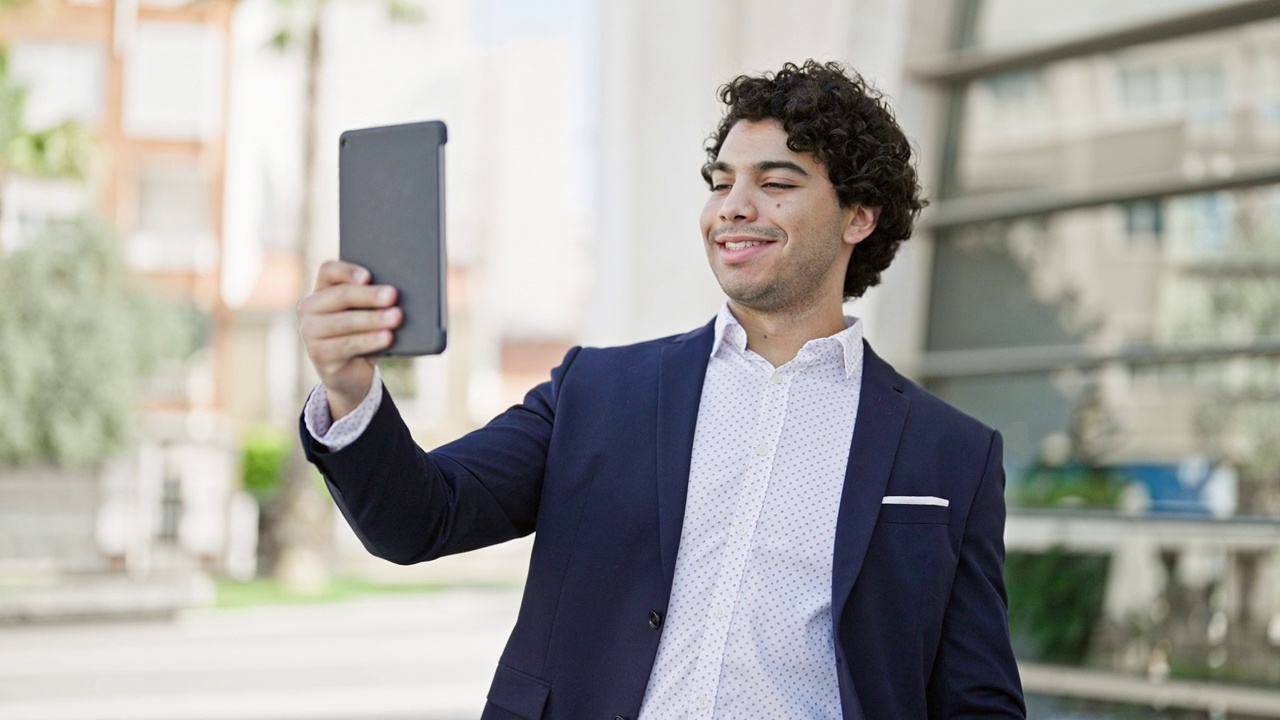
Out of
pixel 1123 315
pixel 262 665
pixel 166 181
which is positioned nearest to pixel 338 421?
pixel 1123 315

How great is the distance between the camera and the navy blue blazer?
2.37 m

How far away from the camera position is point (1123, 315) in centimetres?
623

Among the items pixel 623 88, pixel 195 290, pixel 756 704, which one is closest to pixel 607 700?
pixel 756 704

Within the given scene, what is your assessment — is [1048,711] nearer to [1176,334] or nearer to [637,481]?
[1176,334]

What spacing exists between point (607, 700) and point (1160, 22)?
4.74 metres

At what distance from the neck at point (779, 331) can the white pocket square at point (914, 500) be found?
34 centimetres

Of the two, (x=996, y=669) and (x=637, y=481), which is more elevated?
(x=637, y=481)

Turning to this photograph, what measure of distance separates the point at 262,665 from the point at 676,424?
1063cm

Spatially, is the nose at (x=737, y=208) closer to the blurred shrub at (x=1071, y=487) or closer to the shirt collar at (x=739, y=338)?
the shirt collar at (x=739, y=338)

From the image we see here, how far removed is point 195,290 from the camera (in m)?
29.5

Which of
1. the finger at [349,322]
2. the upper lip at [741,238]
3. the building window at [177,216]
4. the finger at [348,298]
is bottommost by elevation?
the finger at [349,322]

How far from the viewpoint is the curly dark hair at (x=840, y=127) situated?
2.66m

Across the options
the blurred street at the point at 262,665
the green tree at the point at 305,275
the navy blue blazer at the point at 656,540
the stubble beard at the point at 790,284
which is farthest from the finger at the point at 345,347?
the green tree at the point at 305,275

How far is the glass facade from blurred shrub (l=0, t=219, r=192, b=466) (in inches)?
841
